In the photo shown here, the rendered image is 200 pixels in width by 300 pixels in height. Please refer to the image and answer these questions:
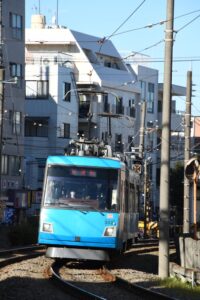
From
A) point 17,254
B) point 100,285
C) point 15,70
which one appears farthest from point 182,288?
point 15,70

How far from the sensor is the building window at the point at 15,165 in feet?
198

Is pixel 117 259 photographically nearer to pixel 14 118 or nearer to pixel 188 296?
pixel 188 296

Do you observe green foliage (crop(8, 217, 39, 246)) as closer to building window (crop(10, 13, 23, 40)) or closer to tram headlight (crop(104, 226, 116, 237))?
tram headlight (crop(104, 226, 116, 237))

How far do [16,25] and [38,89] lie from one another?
8.52m

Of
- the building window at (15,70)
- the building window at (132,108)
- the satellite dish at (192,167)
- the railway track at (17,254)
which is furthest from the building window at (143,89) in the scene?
the satellite dish at (192,167)

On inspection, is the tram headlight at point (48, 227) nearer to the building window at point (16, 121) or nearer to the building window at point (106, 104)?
the building window at point (16, 121)

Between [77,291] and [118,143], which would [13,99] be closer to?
[118,143]

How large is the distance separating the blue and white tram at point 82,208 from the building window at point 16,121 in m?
37.2

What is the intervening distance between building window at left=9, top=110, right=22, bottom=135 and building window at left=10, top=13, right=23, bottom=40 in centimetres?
550

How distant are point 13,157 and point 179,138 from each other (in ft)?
89.1

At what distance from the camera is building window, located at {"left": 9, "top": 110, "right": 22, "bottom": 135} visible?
60.4m

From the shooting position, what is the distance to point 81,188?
23062 millimetres

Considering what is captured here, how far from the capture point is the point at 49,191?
23.2 meters

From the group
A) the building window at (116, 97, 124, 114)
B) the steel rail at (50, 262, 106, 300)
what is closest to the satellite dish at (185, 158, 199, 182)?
the steel rail at (50, 262, 106, 300)
